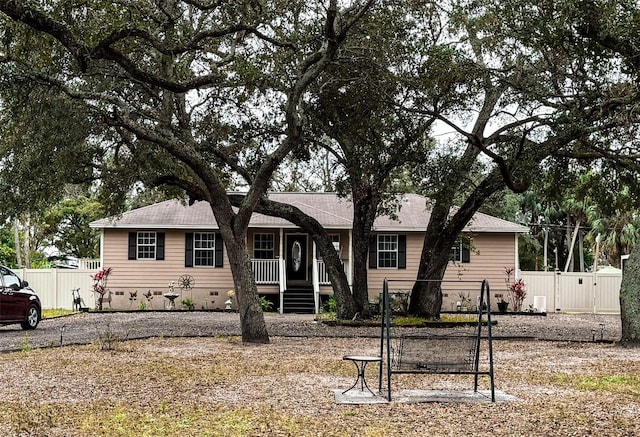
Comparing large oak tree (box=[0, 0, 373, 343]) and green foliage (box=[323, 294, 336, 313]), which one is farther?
green foliage (box=[323, 294, 336, 313])

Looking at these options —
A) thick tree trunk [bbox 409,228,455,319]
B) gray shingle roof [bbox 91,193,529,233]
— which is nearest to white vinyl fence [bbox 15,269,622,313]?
gray shingle roof [bbox 91,193,529,233]

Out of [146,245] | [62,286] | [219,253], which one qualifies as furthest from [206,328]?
[62,286]

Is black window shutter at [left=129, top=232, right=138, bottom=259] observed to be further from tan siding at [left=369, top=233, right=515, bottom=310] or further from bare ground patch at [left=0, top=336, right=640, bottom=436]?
bare ground patch at [left=0, top=336, right=640, bottom=436]

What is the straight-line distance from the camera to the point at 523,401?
969 centimetres

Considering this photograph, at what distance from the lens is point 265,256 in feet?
101

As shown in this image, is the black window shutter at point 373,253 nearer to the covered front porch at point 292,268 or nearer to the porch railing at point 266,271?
the covered front porch at point 292,268

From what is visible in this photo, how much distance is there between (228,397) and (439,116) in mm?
11417

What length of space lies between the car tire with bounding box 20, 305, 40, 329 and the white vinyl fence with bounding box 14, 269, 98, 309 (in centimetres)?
959

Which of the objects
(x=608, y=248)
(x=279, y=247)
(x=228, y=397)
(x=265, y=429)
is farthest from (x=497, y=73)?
(x=608, y=248)

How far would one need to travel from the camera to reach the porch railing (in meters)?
29.2

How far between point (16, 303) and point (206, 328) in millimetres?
4589

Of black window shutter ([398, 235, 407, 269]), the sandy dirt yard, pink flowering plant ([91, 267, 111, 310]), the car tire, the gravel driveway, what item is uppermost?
black window shutter ([398, 235, 407, 269])

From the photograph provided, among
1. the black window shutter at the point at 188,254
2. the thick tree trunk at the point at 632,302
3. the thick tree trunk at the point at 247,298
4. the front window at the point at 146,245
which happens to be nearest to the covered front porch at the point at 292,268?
the black window shutter at the point at 188,254

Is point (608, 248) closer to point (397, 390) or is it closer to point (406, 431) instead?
point (397, 390)
